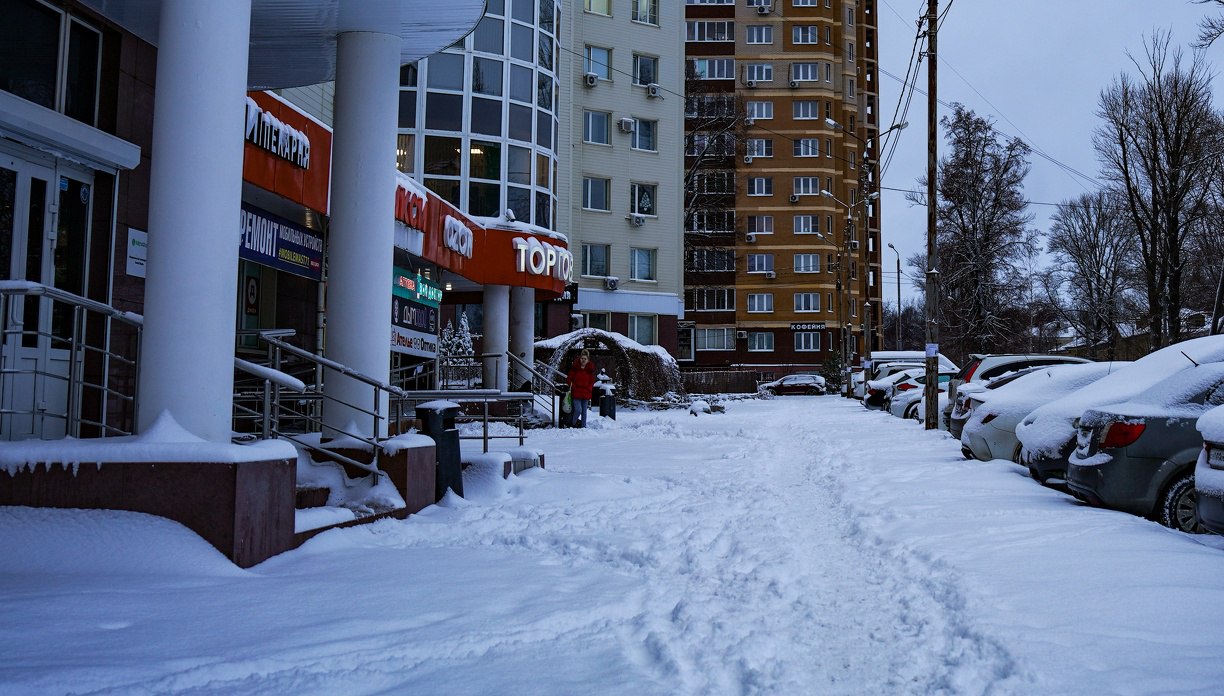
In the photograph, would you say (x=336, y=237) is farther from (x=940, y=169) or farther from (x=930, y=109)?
(x=940, y=169)

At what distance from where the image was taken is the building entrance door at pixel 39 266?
8344 millimetres

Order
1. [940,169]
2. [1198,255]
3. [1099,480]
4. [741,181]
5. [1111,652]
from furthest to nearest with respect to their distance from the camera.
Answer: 1. [741,181]
2. [940,169]
3. [1198,255]
4. [1099,480]
5. [1111,652]

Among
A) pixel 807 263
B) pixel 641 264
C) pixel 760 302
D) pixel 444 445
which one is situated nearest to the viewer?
pixel 444 445

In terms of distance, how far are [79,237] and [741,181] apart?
62305mm

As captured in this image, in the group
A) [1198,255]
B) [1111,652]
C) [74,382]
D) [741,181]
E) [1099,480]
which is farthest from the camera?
[741,181]

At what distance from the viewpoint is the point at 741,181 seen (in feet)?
227

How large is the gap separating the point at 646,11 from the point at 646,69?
100 inches


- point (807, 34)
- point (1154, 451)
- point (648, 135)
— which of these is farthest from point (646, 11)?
point (1154, 451)

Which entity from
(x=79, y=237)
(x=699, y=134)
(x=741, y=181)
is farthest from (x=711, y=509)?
(x=741, y=181)

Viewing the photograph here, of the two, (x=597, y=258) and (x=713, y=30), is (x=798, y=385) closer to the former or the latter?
(x=597, y=258)

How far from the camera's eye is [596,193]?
4184 cm

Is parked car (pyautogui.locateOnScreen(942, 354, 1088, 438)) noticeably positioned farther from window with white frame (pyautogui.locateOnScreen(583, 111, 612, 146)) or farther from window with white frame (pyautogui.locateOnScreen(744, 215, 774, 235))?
window with white frame (pyautogui.locateOnScreen(744, 215, 774, 235))

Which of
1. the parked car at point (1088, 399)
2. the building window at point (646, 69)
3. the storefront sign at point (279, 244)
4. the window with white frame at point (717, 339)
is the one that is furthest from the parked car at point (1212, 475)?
the window with white frame at point (717, 339)

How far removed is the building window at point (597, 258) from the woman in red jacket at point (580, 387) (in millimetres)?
19338
